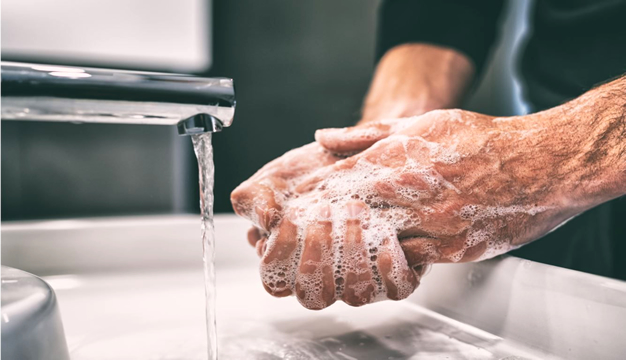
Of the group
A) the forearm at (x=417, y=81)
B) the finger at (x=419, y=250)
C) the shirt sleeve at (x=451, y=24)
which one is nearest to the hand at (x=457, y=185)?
the finger at (x=419, y=250)

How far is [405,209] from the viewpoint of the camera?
1.26 ft

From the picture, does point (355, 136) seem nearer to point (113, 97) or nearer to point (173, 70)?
point (113, 97)

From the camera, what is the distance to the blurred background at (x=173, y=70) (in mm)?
1472

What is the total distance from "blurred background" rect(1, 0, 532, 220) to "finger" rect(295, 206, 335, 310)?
3.99 feet

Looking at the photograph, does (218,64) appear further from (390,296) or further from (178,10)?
(390,296)

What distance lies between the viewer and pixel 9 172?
57.7 inches

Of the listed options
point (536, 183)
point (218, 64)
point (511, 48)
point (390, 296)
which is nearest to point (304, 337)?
point (390, 296)

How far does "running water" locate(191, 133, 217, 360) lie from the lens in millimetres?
376

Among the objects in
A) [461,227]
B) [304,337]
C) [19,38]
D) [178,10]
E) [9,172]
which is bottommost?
[9,172]

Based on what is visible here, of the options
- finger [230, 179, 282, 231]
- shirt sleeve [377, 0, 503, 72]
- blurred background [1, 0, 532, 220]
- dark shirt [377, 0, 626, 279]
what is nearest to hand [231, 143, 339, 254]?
finger [230, 179, 282, 231]

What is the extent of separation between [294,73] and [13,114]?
150 cm

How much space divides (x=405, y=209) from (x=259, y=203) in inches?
4.7

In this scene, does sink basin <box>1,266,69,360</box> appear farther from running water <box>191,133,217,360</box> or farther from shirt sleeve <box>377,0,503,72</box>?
shirt sleeve <box>377,0,503,72</box>

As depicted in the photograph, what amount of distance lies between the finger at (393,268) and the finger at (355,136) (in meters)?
0.10
